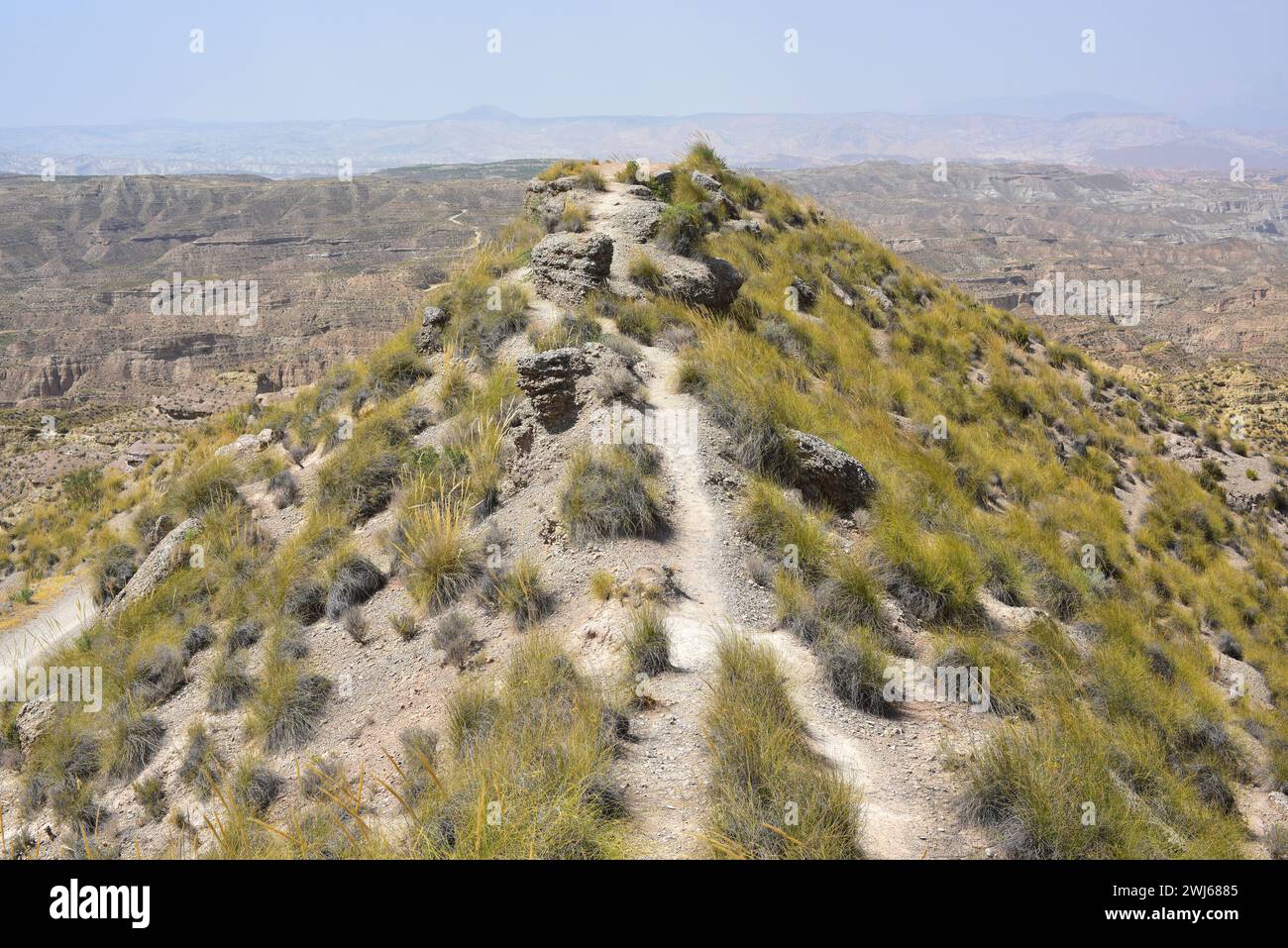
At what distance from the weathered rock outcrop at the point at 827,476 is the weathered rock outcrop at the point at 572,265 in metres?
4.20

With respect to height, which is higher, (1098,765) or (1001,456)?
(1001,456)

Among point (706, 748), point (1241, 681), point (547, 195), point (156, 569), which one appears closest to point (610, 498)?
point (706, 748)

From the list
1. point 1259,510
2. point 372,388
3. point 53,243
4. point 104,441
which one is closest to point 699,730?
point 372,388

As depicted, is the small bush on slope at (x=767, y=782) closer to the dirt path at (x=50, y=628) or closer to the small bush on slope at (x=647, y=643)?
the small bush on slope at (x=647, y=643)

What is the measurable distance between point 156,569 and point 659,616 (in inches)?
259

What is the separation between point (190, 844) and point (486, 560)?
109 inches

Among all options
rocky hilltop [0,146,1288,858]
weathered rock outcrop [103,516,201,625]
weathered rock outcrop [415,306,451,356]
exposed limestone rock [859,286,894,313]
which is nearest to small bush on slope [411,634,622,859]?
rocky hilltop [0,146,1288,858]

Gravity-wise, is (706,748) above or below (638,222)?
below

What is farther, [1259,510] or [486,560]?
[1259,510]

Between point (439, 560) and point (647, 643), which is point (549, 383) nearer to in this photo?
point (439, 560)

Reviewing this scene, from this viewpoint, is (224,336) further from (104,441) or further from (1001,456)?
(1001,456)

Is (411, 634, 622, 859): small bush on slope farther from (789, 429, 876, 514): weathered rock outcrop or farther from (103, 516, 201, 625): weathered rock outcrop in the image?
(103, 516, 201, 625): weathered rock outcrop

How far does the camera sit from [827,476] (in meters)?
6.82

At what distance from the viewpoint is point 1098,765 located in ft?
12.7
